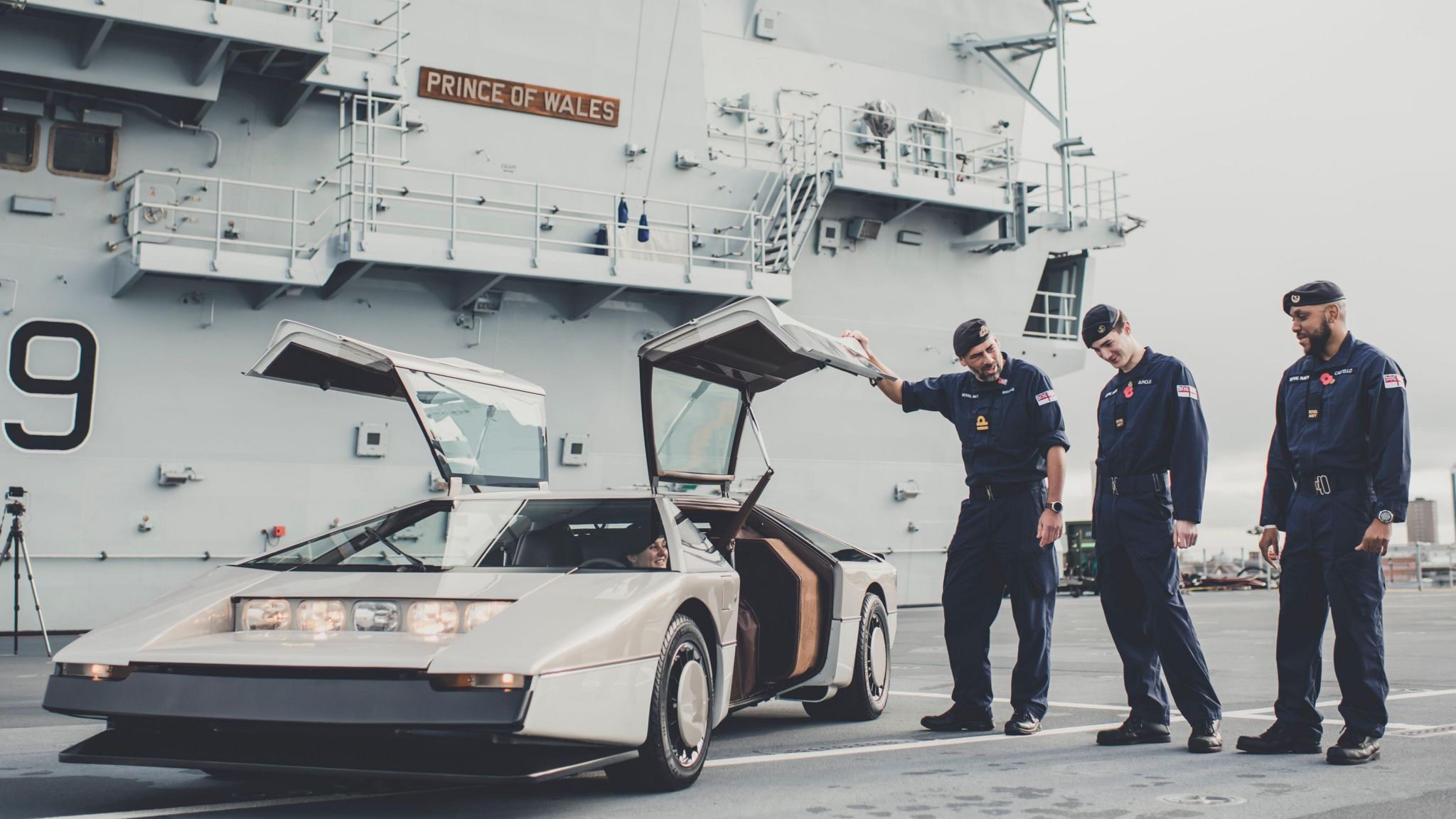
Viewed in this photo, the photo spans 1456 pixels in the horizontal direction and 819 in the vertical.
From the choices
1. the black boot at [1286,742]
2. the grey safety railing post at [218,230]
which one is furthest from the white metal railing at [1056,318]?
the black boot at [1286,742]

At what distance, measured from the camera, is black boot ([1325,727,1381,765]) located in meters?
5.12

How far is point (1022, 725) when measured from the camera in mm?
6211

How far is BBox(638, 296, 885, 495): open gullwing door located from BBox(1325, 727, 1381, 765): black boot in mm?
2601

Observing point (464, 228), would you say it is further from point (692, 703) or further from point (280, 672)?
point (280, 672)

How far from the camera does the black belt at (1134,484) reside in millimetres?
5895

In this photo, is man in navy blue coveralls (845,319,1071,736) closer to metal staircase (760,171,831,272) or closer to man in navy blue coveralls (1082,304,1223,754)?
man in navy blue coveralls (1082,304,1223,754)

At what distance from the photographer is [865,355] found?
21.2 feet

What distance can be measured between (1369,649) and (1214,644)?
7.87m

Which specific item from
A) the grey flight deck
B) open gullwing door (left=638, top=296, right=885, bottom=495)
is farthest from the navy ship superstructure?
open gullwing door (left=638, top=296, right=885, bottom=495)

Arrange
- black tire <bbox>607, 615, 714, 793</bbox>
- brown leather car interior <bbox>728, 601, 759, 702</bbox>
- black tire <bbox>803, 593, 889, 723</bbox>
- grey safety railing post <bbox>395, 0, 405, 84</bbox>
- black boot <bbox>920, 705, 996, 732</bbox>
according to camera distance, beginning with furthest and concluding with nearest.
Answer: grey safety railing post <bbox>395, 0, 405, 84</bbox>
black tire <bbox>803, 593, 889, 723</bbox>
black boot <bbox>920, 705, 996, 732</bbox>
brown leather car interior <bbox>728, 601, 759, 702</bbox>
black tire <bbox>607, 615, 714, 793</bbox>

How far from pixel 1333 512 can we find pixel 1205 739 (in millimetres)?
1186

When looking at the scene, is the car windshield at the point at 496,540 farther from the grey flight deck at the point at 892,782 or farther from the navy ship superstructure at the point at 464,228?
the navy ship superstructure at the point at 464,228

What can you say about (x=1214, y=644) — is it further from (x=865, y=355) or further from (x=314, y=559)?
(x=314, y=559)

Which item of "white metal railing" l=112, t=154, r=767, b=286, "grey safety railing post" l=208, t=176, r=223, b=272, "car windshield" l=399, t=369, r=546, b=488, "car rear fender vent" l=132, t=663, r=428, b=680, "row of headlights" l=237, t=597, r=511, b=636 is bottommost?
"car rear fender vent" l=132, t=663, r=428, b=680
